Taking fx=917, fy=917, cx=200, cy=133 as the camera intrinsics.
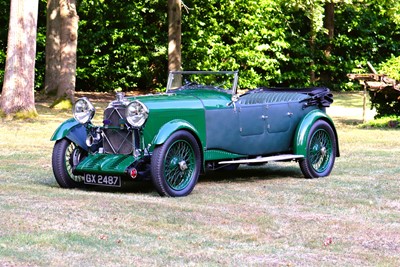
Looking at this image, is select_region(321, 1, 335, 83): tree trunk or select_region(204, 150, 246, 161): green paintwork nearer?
select_region(204, 150, 246, 161): green paintwork

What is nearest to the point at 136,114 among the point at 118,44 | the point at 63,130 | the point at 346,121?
the point at 63,130

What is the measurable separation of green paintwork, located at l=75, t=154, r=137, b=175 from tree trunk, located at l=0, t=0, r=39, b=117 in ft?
→ 34.3

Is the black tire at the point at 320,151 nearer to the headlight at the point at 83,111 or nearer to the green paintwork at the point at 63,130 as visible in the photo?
the headlight at the point at 83,111

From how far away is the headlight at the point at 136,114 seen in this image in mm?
→ 9406

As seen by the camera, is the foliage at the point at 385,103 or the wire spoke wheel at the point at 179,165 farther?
the foliage at the point at 385,103

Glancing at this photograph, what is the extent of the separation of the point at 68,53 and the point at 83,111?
43.8 feet

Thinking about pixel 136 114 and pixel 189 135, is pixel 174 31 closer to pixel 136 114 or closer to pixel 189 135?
pixel 189 135

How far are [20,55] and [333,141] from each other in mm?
10279

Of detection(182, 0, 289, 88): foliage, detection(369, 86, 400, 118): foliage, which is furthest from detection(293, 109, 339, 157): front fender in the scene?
detection(182, 0, 289, 88): foliage

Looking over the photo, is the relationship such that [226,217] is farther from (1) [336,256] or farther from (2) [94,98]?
(2) [94,98]

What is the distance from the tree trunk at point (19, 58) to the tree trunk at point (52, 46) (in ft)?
17.8

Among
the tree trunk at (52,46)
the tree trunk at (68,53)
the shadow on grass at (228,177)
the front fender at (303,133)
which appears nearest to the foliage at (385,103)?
the shadow on grass at (228,177)

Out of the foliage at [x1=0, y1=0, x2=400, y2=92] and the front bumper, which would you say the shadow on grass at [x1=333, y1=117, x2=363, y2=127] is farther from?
the front bumper

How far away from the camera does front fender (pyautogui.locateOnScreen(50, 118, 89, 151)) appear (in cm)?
996
